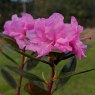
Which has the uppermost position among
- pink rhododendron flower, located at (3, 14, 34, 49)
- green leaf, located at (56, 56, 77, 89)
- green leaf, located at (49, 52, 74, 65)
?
pink rhododendron flower, located at (3, 14, 34, 49)

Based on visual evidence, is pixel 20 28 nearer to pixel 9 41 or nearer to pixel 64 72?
pixel 9 41

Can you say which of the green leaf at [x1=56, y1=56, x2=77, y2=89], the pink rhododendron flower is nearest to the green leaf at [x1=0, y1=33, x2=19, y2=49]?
the pink rhododendron flower

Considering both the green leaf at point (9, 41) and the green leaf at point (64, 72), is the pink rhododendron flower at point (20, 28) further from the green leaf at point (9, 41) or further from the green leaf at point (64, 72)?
the green leaf at point (64, 72)

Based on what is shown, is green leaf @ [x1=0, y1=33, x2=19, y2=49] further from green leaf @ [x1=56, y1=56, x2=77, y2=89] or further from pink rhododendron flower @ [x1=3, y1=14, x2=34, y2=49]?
green leaf @ [x1=56, y1=56, x2=77, y2=89]

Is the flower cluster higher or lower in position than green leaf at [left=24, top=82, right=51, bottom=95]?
higher

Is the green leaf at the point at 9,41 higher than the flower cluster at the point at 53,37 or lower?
lower

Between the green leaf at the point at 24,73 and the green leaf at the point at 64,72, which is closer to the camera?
the green leaf at the point at 24,73

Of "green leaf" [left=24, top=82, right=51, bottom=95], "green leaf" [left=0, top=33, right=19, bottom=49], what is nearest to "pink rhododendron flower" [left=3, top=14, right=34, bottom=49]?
"green leaf" [left=0, top=33, right=19, bottom=49]

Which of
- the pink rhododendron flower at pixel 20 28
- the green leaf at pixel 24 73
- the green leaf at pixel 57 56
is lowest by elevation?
the green leaf at pixel 24 73

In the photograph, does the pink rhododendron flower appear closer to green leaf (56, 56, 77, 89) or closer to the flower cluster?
the flower cluster

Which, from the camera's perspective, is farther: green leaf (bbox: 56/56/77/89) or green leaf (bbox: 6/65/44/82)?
green leaf (bbox: 56/56/77/89)

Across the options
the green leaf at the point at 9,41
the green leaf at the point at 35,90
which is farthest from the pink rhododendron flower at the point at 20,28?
the green leaf at the point at 35,90

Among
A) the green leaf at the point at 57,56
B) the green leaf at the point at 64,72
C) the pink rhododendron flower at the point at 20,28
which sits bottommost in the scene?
the green leaf at the point at 64,72
